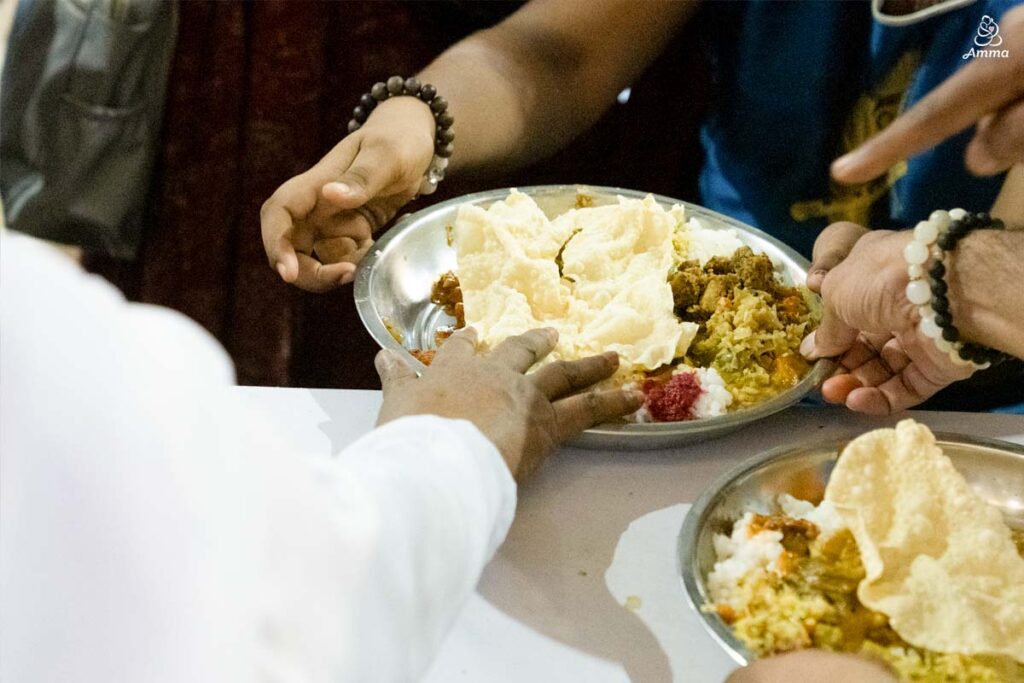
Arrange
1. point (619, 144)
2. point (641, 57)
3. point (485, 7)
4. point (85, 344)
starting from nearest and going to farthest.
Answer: point (85, 344) → point (641, 57) → point (485, 7) → point (619, 144)

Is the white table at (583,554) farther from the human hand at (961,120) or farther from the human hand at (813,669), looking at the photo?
the human hand at (961,120)

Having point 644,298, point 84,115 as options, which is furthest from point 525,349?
point 84,115

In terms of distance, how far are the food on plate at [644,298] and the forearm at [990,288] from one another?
0.25 metres

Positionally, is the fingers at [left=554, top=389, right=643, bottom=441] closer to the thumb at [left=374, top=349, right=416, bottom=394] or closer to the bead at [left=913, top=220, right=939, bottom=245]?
the thumb at [left=374, top=349, right=416, bottom=394]

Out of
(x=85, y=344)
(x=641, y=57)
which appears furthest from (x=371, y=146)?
(x=85, y=344)

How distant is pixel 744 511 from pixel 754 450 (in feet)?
0.64

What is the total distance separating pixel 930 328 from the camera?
45.3 inches

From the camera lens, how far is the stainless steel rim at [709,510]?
89 cm

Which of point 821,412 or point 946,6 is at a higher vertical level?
point 946,6

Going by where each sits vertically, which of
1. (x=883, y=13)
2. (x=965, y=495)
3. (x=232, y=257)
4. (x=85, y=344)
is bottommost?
(x=232, y=257)

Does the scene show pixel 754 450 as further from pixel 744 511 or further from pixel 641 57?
pixel 641 57

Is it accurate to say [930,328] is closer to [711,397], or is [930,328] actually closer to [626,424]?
[711,397]

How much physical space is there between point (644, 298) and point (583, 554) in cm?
45

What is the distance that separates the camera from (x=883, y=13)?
5.14 feet
